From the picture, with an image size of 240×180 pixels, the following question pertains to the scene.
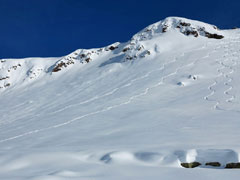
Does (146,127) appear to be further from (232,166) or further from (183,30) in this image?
(183,30)

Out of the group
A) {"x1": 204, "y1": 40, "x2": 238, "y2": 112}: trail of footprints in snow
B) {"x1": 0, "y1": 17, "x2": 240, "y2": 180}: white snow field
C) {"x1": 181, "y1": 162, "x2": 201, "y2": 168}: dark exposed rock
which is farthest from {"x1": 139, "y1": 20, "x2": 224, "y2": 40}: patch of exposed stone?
{"x1": 181, "y1": 162, "x2": 201, "y2": 168}: dark exposed rock

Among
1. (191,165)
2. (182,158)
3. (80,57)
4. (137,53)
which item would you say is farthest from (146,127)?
(80,57)

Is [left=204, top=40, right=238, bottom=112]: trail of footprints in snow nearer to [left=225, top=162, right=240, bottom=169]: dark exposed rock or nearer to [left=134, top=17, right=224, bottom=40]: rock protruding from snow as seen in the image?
[left=225, top=162, right=240, bottom=169]: dark exposed rock

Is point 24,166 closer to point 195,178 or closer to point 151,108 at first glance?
point 195,178

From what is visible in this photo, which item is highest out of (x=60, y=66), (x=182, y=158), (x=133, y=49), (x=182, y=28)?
(x=182, y=28)

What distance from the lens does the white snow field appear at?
352cm

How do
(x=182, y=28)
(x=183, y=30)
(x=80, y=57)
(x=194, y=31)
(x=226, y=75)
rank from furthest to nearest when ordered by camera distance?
1. (x=80, y=57)
2. (x=182, y=28)
3. (x=183, y=30)
4. (x=194, y=31)
5. (x=226, y=75)

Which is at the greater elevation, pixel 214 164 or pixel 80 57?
pixel 80 57

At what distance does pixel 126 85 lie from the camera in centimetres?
1552

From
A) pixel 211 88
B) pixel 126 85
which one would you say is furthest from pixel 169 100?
pixel 126 85

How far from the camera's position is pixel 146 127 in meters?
6.95

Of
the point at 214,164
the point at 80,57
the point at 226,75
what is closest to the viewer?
the point at 214,164

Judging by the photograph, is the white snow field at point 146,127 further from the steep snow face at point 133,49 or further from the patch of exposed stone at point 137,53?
the steep snow face at point 133,49

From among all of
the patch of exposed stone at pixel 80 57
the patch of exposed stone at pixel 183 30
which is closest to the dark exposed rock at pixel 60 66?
the patch of exposed stone at pixel 80 57
